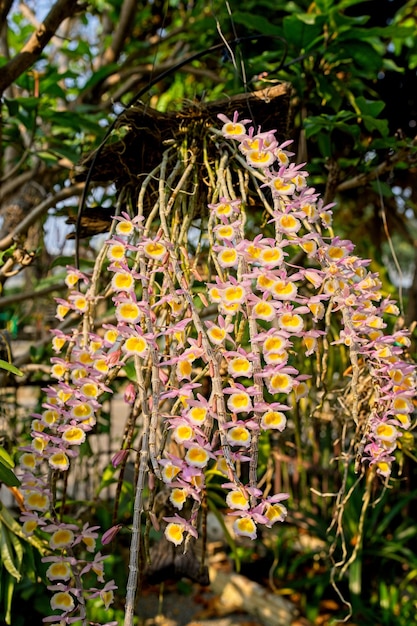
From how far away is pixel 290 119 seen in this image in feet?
3.19

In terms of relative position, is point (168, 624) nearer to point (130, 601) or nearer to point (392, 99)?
point (130, 601)

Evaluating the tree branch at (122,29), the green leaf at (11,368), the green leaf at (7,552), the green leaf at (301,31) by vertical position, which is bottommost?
the green leaf at (7,552)

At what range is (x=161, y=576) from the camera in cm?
108

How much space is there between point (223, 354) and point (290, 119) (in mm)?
499

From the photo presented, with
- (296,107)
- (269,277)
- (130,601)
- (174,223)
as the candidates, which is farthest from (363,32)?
(130,601)

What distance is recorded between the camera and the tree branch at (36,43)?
1127mm

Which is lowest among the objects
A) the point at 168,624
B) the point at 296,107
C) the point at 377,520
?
the point at 168,624

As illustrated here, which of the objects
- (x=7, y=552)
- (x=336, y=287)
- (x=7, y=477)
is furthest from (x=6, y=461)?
(x=336, y=287)

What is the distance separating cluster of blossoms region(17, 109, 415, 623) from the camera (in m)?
0.63

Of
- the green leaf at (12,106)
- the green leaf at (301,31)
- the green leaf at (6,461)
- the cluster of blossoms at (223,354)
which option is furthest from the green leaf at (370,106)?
the green leaf at (6,461)

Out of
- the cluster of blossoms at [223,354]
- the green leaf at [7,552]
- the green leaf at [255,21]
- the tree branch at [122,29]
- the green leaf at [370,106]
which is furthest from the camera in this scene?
the tree branch at [122,29]

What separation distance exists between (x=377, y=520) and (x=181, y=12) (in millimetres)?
2233

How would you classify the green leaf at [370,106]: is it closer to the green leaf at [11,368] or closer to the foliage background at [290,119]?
the foliage background at [290,119]

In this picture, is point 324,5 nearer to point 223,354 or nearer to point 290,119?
point 290,119
